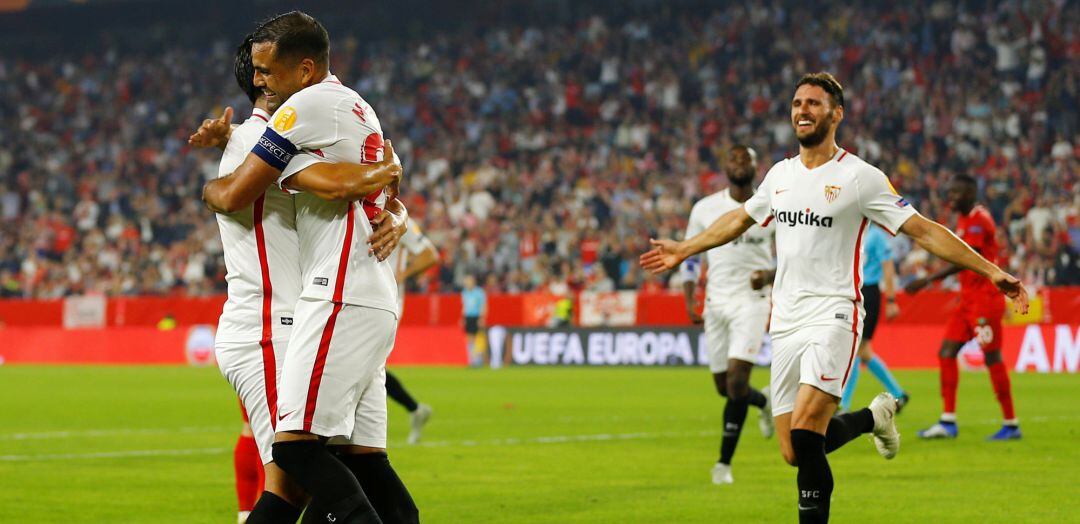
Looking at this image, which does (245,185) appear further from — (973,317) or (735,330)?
(973,317)

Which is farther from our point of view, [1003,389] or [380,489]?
[1003,389]

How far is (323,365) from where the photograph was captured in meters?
4.99

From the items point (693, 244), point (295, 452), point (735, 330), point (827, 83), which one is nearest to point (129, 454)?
point (735, 330)

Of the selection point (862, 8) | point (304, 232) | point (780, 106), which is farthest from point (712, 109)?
point (304, 232)

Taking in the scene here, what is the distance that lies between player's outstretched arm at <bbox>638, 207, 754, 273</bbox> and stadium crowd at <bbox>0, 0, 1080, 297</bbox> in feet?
65.8

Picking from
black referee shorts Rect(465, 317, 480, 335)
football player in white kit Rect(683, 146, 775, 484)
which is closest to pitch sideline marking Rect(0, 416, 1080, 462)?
football player in white kit Rect(683, 146, 775, 484)

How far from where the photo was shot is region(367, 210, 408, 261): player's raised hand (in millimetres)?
5129

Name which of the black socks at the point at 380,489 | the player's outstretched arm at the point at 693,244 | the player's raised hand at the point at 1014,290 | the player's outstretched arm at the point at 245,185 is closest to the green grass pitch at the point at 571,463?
the player's outstretched arm at the point at 693,244

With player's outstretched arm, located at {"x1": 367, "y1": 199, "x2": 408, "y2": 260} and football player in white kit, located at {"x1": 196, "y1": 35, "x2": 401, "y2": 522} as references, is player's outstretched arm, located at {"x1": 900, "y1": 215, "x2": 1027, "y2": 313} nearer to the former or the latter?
player's outstretched arm, located at {"x1": 367, "y1": 199, "x2": 408, "y2": 260}

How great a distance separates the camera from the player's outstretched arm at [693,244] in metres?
7.39

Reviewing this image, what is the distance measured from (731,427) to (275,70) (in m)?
6.19

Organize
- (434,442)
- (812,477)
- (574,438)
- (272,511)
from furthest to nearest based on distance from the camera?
(574,438), (434,442), (812,477), (272,511)

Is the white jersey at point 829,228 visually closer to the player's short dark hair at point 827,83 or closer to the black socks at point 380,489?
the player's short dark hair at point 827,83

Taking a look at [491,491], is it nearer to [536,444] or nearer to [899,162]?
[536,444]
